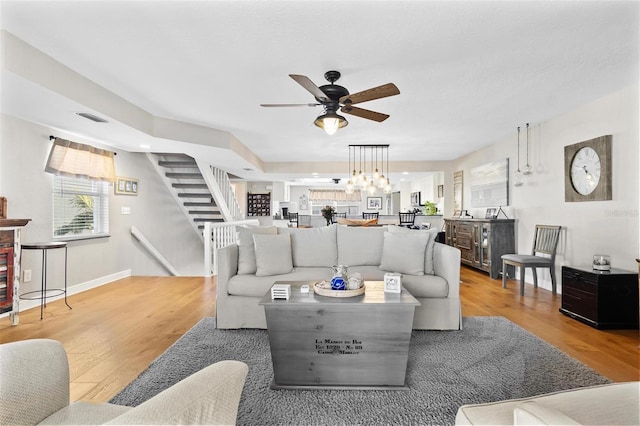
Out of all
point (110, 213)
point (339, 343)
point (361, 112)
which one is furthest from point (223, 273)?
point (110, 213)

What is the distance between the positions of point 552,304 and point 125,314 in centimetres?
491

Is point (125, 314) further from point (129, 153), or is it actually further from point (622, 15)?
point (622, 15)

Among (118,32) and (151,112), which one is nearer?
(118,32)

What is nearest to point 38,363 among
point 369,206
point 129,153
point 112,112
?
point 112,112

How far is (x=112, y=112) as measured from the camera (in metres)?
3.58

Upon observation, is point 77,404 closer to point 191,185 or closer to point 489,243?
point 489,243

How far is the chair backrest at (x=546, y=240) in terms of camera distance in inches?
168

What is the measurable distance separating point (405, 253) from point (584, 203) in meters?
2.52

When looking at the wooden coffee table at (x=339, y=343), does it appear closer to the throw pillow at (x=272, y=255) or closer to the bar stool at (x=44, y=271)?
the throw pillow at (x=272, y=255)

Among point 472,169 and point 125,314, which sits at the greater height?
point 472,169

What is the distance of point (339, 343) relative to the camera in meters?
2.04

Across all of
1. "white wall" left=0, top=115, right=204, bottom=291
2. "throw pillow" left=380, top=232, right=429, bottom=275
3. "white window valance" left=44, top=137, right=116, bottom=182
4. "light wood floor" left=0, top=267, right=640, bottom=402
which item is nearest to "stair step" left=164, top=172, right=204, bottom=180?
"white wall" left=0, top=115, right=204, bottom=291

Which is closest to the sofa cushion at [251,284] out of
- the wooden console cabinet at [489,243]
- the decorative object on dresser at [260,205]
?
the wooden console cabinet at [489,243]

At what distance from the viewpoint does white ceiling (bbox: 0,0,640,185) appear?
2094 mm
